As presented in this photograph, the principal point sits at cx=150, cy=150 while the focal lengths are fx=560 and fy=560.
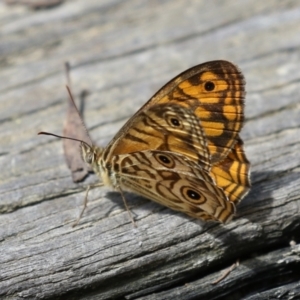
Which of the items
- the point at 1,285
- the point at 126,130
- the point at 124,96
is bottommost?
the point at 1,285

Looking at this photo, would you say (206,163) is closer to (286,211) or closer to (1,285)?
(286,211)

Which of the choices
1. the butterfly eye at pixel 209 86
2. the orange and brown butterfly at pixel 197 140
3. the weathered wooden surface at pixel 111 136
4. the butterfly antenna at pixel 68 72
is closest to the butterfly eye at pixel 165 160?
the orange and brown butterfly at pixel 197 140

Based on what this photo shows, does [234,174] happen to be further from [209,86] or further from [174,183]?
[209,86]

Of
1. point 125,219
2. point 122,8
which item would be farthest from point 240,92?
point 122,8

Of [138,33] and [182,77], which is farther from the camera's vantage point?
[138,33]

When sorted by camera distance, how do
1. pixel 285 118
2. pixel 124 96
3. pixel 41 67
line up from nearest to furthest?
1. pixel 285 118
2. pixel 124 96
3. pixel 41 67

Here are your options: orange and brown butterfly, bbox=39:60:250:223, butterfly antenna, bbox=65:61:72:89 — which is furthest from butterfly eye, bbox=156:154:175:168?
butterfly antenna, bbox=65:61:72:89

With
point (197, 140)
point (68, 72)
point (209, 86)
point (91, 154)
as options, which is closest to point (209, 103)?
point (209, 86)

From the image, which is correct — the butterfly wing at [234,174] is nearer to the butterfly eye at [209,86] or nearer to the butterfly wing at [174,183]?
the butterfly wing at [174,183]
